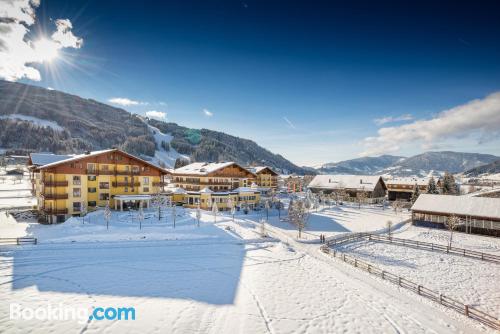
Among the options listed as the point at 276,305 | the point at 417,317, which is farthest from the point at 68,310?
the point at 417,317

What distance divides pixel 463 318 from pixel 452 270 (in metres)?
12.7

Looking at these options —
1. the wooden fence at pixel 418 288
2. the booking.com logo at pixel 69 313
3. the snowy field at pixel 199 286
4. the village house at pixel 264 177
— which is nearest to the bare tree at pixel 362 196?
the village house at pixel 264 177

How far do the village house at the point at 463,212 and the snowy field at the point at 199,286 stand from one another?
31343mm

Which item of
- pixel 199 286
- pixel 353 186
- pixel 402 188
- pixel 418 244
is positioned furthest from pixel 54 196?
pixel 402 188

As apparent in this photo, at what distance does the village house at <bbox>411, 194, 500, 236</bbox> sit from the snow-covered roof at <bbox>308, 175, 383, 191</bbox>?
31.0 m

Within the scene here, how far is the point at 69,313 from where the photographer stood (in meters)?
16.6

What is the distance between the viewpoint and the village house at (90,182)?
4141cm

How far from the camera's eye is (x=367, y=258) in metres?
32.9

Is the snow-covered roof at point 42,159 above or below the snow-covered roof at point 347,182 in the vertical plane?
above

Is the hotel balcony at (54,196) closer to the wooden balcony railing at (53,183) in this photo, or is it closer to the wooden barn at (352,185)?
the wooden balcony railing at (53,183)

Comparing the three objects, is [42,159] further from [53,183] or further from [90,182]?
[90,182]

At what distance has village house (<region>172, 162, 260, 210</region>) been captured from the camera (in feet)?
189

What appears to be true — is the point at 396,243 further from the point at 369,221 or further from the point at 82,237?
the point at 82,237

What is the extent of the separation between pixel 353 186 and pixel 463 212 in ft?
135
